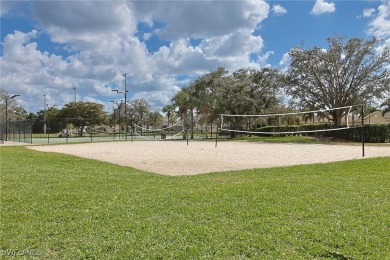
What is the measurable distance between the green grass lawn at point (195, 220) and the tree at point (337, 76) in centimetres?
2575

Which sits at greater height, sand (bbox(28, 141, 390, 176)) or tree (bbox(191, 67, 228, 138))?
tree (bbox(191, 67, 228, 138))

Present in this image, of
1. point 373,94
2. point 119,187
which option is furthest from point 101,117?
point 119,187

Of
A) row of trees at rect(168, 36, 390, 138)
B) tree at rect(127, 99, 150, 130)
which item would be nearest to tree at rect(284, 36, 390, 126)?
row of trees at rect(168, 36, 390, 138)

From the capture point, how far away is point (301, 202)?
539cm

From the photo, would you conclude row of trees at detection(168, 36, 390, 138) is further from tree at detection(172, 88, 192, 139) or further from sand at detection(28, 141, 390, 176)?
sand at detection(28, 141, 390, 176)

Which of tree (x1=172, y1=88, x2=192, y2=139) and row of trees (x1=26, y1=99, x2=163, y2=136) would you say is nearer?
tree (x1=172, y1=88, x2=192, y2=139)

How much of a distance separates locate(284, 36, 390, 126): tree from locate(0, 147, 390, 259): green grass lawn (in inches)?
1014

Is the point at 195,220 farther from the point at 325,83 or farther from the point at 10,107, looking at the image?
the point at 10,107

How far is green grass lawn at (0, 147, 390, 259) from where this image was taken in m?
3.63

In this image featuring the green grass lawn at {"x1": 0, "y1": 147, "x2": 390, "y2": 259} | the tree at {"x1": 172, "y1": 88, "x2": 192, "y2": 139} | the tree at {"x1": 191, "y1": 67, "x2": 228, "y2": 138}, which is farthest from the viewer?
the tree at {"x1": 172, "y1": 88, "x2": 192, "y2": 139}

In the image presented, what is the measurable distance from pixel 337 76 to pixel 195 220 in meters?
30.1

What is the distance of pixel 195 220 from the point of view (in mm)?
4590

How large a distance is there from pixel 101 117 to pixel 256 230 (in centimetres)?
6738

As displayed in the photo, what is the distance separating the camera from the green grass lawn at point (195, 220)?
363cm
